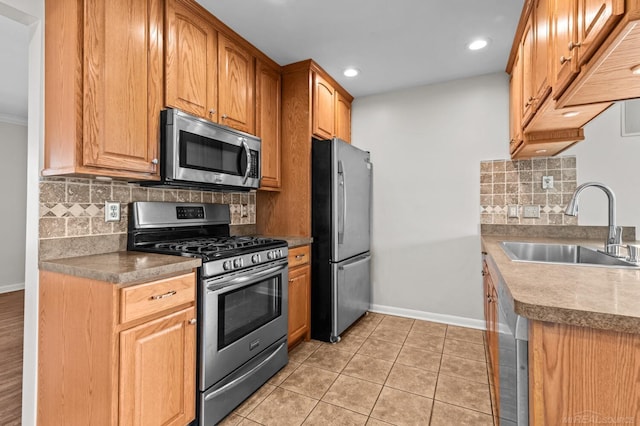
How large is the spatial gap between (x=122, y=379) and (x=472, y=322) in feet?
A: 9.52

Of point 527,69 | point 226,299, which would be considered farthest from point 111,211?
point 527,69

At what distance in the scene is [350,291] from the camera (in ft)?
9.52

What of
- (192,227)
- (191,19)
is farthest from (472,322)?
(191,19)

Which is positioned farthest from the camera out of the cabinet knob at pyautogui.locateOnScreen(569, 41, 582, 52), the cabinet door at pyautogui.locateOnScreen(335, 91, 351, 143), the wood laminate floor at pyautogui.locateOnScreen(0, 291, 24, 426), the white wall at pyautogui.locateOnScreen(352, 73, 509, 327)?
the cabinet door at pyautogui.locateOnScreen(335, 91, 351, 143)

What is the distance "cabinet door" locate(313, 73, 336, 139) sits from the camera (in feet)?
9.23

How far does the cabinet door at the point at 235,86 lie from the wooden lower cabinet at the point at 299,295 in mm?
1077

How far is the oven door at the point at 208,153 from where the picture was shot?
1790mm

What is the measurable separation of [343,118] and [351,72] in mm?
545

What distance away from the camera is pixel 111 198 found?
72.4 inches

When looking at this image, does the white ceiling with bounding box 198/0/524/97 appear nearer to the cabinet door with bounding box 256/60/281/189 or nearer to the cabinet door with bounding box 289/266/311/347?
the cabinet door with bounding box 256/60/281/189

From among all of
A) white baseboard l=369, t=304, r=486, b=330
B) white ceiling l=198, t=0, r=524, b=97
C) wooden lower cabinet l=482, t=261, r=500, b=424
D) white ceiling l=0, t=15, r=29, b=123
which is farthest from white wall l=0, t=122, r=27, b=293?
wooden lower cabinet l=482, t=261, r=500, b=424

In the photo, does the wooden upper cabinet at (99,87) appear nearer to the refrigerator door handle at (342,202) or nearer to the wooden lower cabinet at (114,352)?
the wooden lower cabinet at (114,352)

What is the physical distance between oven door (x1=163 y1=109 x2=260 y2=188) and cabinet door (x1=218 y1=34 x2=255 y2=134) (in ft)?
0.49

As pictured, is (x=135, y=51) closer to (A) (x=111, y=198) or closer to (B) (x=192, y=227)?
(A) (x=111, y=198)
